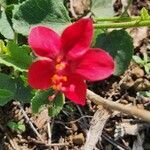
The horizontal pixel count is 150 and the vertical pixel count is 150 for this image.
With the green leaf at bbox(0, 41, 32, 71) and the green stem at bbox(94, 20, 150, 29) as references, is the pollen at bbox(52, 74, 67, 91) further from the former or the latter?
the green stem at bbox(94, 20, 150, 29)

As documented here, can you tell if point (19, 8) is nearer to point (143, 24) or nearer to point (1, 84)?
point (1, 84)

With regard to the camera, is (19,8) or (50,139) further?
(50,139)

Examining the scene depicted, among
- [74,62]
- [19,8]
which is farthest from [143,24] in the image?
[19,8]

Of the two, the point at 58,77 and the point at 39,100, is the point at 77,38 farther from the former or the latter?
the point at 39,100

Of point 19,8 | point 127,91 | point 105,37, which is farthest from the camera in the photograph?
point 127,91

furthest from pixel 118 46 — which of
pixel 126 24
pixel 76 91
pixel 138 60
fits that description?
pixel 76 91

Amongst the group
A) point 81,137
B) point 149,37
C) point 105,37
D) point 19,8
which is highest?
point 19,8
